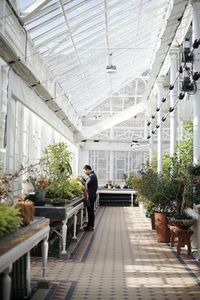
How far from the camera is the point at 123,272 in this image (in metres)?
5.92

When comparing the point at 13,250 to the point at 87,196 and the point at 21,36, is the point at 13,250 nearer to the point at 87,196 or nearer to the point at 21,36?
the point at 21,36

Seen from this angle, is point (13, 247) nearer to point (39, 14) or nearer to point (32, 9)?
point (32, 9)

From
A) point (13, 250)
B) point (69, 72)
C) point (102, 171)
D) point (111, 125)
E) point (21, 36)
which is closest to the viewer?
point (13, 250)

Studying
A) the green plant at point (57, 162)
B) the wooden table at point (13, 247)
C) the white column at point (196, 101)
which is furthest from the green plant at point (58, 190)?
the wooden table at point (13, 247)

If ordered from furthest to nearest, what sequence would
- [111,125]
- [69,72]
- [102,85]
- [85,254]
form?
[111,125] → [102,85] → [69,72] → [85,254]

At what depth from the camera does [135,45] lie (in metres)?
14.1

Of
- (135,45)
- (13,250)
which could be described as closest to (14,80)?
(13,250)

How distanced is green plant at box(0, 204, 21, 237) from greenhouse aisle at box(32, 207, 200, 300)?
120 cm

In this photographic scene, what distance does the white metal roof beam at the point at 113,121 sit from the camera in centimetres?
2338

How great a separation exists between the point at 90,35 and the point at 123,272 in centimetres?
697

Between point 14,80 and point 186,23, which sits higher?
point 186,23

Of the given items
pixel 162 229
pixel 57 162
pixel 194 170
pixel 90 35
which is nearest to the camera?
pixel 194 170

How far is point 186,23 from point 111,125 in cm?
1308

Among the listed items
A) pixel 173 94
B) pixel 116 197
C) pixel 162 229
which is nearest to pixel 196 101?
pixel 162 229
